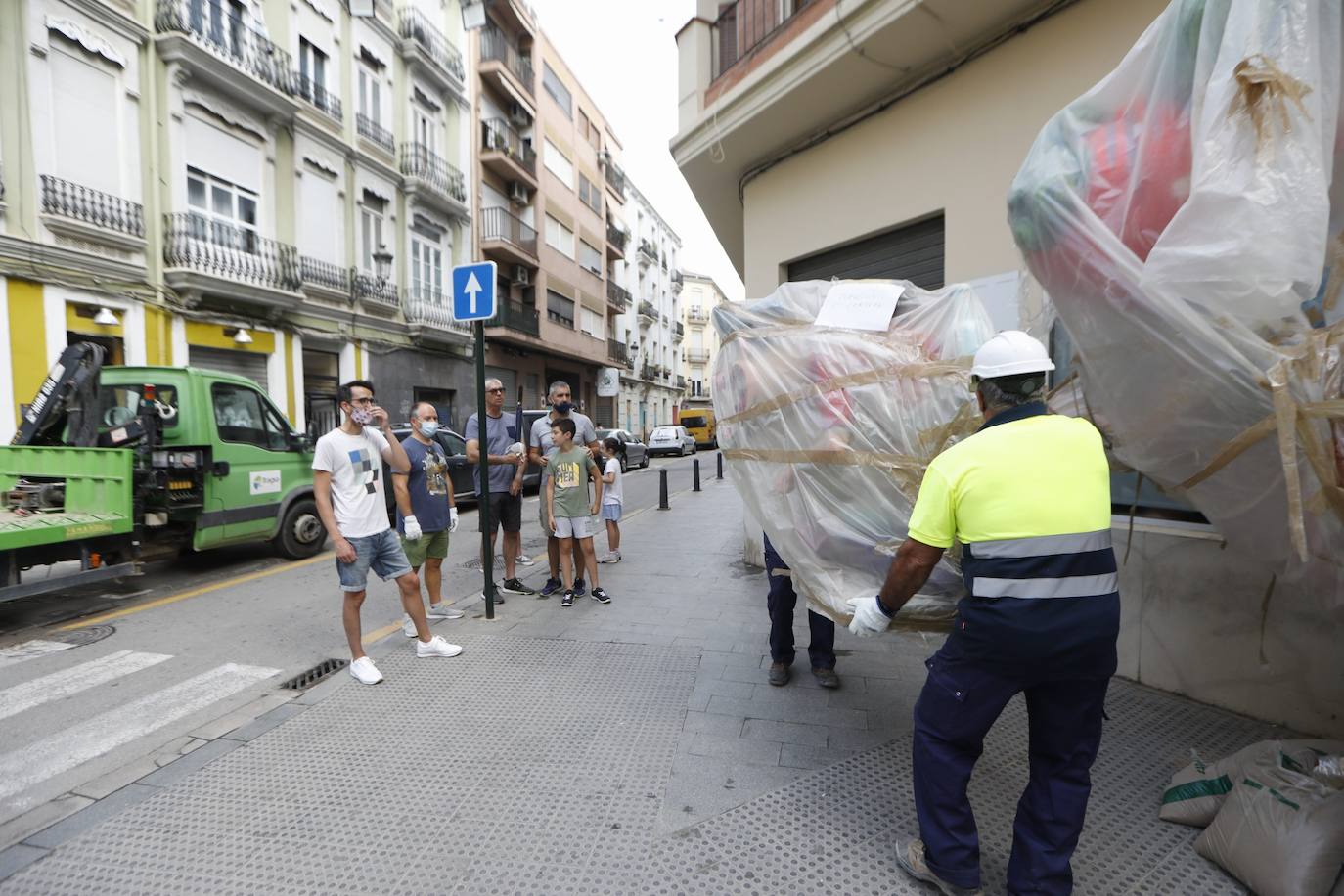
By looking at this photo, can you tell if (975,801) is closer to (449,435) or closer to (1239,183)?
(1239,183)

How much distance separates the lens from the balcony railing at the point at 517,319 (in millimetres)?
22250

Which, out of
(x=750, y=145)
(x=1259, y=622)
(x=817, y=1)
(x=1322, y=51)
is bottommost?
(x=1259, y=622)

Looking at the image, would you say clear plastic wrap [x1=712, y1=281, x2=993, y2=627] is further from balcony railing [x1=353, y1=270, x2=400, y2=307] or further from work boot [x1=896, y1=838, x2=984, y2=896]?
balcony railing [x1=353, y1=270, x2=400, y2=307]

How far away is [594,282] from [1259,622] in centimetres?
3056

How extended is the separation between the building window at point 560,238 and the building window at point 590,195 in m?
2.76

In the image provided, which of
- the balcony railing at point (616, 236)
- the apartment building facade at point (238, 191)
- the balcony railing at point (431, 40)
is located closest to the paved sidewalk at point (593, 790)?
the apartment building facade at point (238, 191)

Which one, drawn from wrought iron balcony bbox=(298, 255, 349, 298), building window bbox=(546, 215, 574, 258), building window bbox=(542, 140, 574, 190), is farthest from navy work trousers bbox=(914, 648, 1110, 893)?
building window bbox=(542, 140, 574, 190)

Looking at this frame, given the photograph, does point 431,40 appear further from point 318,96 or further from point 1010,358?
point 1010,358

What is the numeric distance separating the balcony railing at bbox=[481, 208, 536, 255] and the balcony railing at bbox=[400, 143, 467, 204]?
1.49m

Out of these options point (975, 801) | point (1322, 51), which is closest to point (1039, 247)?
point (1322, 51)

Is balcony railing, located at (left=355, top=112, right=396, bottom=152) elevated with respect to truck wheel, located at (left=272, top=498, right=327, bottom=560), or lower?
elevated

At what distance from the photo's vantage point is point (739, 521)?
988 cm

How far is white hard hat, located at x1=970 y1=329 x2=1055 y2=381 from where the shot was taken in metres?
1.96

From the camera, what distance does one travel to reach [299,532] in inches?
295
